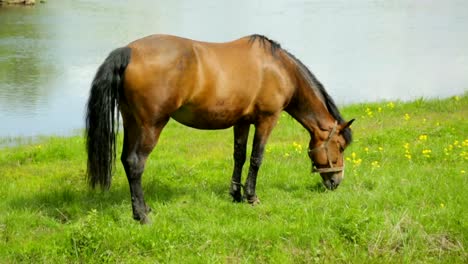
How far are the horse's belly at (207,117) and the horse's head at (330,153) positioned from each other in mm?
1132

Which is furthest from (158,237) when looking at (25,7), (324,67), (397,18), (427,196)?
(25,7)

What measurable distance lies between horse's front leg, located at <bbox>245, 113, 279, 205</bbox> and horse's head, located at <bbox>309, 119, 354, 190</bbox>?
2.17 feet

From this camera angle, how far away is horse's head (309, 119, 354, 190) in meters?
6.84

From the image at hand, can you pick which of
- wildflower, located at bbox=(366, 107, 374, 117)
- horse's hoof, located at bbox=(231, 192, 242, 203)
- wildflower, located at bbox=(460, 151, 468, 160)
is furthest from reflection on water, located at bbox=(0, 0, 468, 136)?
wildflower, located at bbox=(460, 151, 468, 160)

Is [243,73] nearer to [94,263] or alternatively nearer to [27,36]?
[94,263]

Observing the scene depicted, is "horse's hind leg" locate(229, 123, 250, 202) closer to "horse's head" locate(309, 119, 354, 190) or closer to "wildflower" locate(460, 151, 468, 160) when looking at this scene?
"horse's head" locate(309, 119, 354, 190)

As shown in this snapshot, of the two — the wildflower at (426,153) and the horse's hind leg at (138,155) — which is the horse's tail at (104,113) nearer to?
the horse's hind leg at (138,155)

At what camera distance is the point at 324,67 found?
2028cm

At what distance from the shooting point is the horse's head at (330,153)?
6.84 metres

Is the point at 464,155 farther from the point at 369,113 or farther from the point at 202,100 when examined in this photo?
the point at 202,100

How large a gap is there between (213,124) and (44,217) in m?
1.92

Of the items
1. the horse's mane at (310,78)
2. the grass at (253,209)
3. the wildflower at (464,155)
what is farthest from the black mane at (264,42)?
the wildflower at (464,155)

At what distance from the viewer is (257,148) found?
21.8ft

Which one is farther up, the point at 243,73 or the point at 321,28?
the point at 243,73
